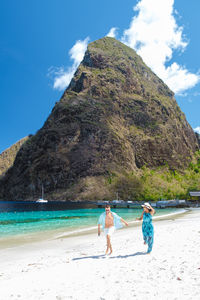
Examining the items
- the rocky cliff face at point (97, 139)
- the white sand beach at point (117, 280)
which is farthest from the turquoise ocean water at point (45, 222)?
the rocky cliff face at point (97, 139)

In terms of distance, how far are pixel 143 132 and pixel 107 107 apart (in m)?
28.6

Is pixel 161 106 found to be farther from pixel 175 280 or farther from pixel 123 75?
pixel 175 280

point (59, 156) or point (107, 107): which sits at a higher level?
point (107, 107)

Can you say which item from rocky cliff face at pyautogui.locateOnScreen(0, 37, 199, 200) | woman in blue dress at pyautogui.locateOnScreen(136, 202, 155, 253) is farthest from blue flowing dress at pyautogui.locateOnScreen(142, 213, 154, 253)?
rocky cliff face at pyautogui.locateOnScreen(0, 37, 199, 200)

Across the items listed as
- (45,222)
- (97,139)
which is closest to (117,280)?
(45,222)

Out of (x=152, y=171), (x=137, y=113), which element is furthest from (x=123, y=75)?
(x=152, y=171)

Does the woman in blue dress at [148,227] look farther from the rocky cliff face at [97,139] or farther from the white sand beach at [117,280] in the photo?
the rocky cliff face at [97,139]

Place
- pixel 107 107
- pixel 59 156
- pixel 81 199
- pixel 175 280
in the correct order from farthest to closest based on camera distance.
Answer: pixel 107 107
pixel 59 156
pixel 81 199
pixel 175 280

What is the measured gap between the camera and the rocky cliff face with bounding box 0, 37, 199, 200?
462 ft

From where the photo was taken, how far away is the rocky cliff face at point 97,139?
5546 inches

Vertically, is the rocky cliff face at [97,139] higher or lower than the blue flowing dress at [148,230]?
higher

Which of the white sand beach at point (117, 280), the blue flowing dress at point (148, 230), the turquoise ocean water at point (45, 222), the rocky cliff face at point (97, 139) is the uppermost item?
the rocky cliff face at point (97, 139)

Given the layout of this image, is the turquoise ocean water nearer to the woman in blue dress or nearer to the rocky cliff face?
the woman in blue dress

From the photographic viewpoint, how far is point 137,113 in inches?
6722
